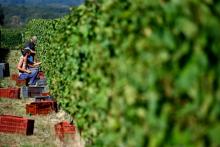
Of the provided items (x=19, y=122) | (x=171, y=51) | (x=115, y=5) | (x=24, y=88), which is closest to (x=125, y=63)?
(x=171, y=51)

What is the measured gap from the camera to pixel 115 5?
16.2 feet

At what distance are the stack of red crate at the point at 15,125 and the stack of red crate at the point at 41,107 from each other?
2236 mm

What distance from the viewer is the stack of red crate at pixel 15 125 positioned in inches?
484

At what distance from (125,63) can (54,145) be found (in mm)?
7990

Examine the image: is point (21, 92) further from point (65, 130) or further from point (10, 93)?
point (65, 130)

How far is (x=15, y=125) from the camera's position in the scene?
40.6 ft

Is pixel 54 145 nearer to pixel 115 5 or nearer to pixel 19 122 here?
pixel 19 122

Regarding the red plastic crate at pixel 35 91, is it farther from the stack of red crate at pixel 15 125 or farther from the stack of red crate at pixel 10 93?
the stack of red crate at pixel 15 125

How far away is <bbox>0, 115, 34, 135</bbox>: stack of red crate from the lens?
12.3m

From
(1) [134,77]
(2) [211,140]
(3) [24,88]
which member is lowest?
(3) [24,88]

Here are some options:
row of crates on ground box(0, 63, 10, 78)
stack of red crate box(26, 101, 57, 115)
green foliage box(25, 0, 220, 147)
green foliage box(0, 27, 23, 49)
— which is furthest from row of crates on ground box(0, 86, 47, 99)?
green foliage box(0, 27, 23, 49)

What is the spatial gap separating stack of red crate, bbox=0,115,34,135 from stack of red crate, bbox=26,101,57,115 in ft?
7.34

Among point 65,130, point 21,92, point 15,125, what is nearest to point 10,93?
point 21,92

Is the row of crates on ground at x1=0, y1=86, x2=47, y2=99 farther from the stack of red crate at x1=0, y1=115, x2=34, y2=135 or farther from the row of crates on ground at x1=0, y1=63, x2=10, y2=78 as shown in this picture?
the row of crates on ground at x1=0, y1=63, x2=10, y2=78
